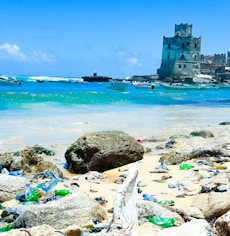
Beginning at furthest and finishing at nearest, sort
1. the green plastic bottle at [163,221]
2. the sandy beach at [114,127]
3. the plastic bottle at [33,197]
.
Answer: the sandy beach at [114,127] < the plastic bottle at [33,197] < the green plastic bottle at [163,221]

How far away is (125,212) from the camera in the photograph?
408 cm

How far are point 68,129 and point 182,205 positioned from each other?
1142cm

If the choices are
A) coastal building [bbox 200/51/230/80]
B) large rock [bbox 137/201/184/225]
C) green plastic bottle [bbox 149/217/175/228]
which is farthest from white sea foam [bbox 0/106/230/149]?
coastal building [bbox 200/51/230/80]

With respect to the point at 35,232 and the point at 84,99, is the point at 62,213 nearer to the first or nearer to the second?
the point at 35,232

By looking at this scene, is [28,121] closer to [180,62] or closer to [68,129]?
[68,129]

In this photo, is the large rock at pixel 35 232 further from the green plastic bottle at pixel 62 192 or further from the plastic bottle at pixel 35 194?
the plastic bottle at pixel 35 194

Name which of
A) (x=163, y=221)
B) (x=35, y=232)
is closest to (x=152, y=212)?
(x=163, y=221)

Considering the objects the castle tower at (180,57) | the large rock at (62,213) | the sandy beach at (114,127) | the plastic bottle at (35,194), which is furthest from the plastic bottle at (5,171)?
the castle tower at (180,57)

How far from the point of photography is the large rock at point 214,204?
552cm

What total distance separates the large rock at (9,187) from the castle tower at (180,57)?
8565 centimetres

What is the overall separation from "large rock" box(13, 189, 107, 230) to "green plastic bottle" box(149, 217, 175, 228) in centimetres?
72

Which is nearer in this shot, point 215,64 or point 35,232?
point 35,232

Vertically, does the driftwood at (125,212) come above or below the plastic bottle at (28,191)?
above

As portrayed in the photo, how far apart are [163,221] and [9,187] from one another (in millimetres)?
2792
